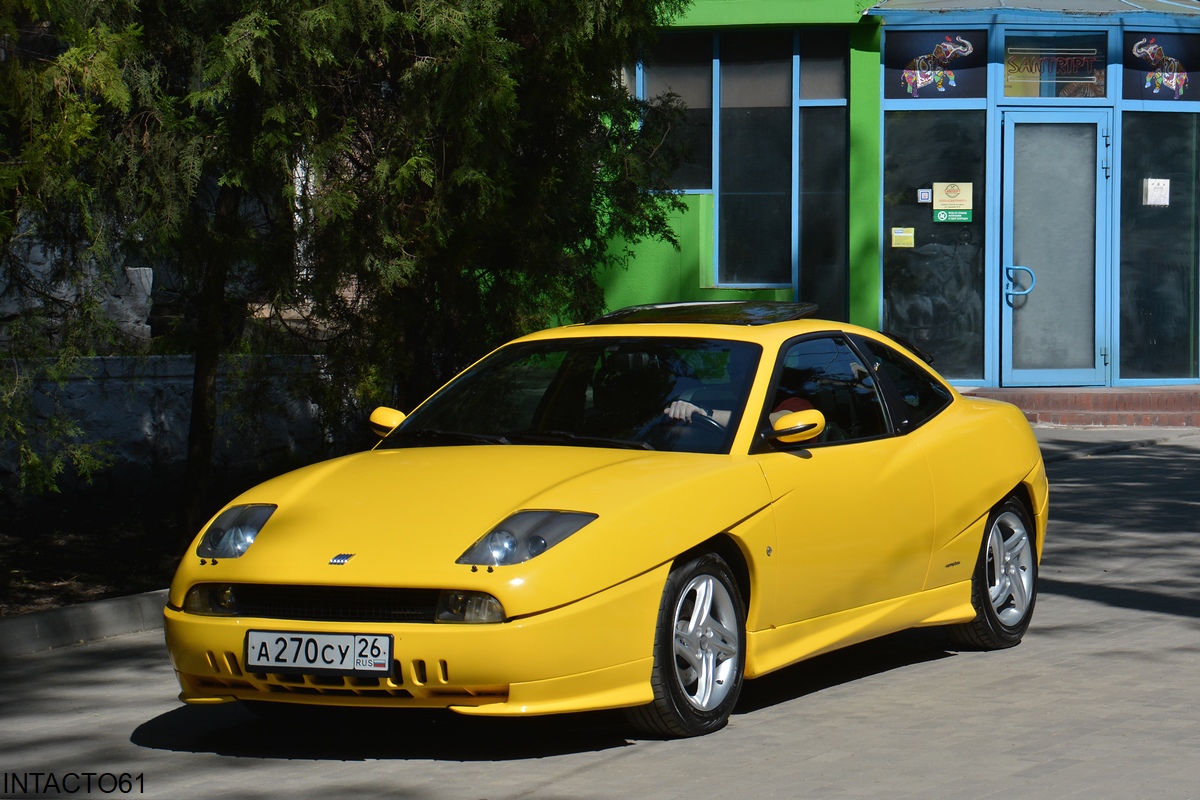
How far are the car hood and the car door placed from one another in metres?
0.27

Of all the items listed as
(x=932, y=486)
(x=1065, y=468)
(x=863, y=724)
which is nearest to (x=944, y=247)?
(x=1065, y=468)

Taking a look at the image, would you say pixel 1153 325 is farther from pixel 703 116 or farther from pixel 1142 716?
pixel 1142 716

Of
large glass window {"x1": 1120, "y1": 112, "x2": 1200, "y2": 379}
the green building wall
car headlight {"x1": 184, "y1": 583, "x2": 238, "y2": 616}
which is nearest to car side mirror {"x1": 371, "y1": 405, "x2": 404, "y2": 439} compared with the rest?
car headlight {"x1": 184, "y1": 583, "x2": 238, "y2": 616}

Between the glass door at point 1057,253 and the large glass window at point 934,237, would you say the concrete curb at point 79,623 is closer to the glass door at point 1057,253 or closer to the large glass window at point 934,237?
the large glass window at point 934,237

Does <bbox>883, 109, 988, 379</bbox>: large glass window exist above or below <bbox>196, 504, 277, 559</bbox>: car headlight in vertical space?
above

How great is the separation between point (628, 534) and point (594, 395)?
131 cm

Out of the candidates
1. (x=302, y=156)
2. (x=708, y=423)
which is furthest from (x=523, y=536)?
(x=302, y=156)

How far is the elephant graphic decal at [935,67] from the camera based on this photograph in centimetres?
1980

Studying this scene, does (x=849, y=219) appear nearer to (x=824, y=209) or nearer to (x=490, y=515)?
(x=824, y=209)

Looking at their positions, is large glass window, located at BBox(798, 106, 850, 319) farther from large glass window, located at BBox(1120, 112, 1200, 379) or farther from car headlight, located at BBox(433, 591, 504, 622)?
car headlight, located at BBox(433, 591, 504, 622)

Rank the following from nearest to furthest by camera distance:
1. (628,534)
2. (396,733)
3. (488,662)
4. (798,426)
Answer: (488,662) → (628,534) → (396,733) → (798,426)

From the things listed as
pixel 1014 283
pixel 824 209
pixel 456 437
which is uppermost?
pixel 824 209

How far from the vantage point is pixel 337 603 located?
18.6 ft

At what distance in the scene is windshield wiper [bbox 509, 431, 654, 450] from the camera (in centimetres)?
652
